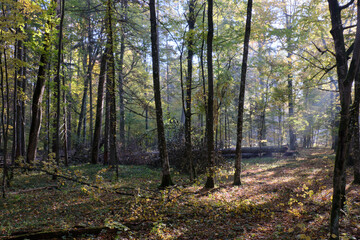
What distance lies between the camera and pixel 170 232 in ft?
16.1

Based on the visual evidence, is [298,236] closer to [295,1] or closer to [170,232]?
[170,232]

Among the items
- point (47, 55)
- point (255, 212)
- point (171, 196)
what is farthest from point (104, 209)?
point (47, 55)

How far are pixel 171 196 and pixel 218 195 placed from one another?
2.09m

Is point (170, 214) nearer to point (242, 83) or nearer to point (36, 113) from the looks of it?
point (242, 83)

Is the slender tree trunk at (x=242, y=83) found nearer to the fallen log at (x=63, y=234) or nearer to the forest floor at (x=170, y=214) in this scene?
the forest floor at (x=170, y=214)

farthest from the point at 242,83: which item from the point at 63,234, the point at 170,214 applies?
the point at 63,234

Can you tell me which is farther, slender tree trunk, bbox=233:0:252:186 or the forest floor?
slender tree trunk, bbox=233:0:252:186

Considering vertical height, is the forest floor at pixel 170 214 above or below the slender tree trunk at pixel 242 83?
below

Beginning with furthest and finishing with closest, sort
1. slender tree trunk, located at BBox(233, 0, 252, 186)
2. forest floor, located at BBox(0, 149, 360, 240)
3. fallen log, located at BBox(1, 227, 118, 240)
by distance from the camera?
slender tree trunk, located at BBox(233, 0, 252, 186)
forest floor, located at BBox(0, 149, 360, 240)
fallen log, located at BBox(1, 227, 118, 240)

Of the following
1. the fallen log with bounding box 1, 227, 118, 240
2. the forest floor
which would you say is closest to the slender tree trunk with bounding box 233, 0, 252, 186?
the forest floor

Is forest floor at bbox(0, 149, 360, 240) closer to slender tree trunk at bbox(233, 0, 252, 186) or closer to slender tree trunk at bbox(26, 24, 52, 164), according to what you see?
slender tree trunk at bbox(233, 0, 252, 186)

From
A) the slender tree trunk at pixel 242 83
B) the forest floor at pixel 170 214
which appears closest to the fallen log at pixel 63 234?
the forest floor at pixel 170 214

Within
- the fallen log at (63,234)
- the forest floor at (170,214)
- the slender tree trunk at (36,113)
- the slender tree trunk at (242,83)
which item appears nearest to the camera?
the fallen log at (63,234)

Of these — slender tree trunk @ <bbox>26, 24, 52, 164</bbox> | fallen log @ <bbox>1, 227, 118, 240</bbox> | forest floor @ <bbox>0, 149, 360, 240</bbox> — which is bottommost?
forest floor @ <bbox>0, 149, 360, 240</bbox>
